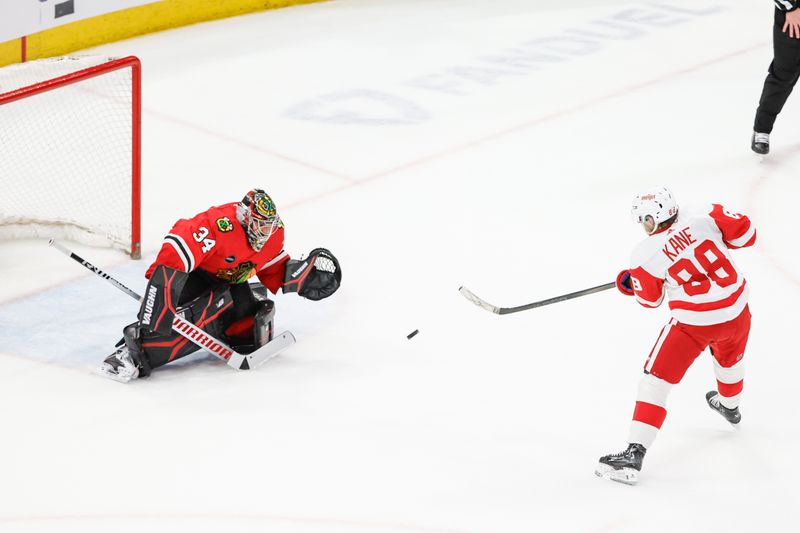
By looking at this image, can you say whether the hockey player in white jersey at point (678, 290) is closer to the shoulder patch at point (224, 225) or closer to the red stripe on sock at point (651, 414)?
the red stripe on sock at point (651, 414)

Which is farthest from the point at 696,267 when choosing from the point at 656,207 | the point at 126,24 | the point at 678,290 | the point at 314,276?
the point at 126,24

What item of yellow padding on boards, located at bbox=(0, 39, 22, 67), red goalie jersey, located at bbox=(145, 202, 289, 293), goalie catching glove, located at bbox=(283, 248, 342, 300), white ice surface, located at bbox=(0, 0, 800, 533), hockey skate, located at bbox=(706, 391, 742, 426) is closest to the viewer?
white ice surface, located at bbox=(0, 0, 800, 533)

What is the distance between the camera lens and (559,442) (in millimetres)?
3740

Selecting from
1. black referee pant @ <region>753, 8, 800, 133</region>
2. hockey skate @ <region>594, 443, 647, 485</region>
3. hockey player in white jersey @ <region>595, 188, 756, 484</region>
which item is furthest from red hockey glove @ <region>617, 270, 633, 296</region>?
black referee pant @ <region>753, 8, 800, 133</region>

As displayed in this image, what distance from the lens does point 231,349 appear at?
4.16 meters

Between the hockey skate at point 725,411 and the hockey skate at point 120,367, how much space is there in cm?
193

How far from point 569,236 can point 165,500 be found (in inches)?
102

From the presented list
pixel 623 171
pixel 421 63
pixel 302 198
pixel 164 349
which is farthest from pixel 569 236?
pixel 421 63

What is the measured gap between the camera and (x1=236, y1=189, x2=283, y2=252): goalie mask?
395cm

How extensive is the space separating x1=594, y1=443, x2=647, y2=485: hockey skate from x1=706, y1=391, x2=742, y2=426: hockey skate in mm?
436

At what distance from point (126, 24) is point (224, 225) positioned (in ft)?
13.6

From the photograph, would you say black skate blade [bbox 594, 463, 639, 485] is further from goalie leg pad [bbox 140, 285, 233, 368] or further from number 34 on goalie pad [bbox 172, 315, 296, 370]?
goalie leg pad [bbox 140, 285, 233, 368]

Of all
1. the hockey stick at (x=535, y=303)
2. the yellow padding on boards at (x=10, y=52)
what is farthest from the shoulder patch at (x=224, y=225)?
the yellow padding on boards at (x=10, y=52)

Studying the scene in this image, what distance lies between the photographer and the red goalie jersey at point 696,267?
3.41 metres
